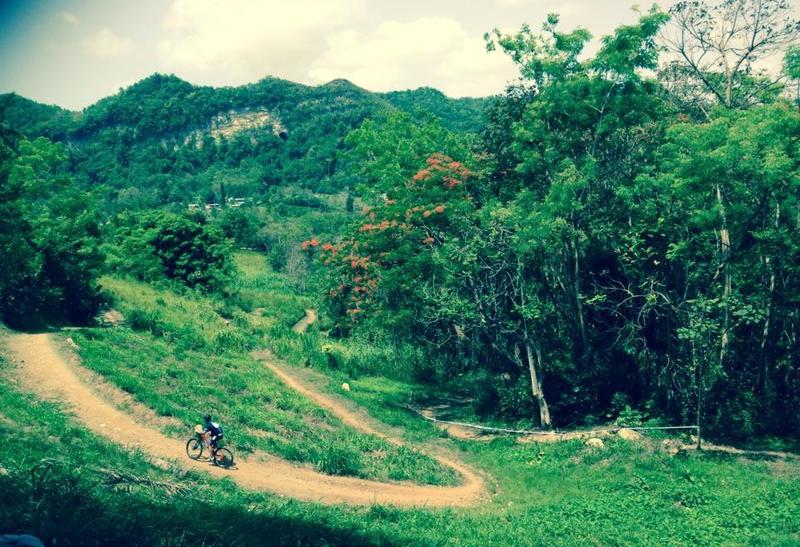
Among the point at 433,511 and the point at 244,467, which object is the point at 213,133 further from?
the point at 433,511

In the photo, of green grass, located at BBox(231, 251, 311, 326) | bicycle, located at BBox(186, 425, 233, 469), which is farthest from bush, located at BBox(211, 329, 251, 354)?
bicycle, located at BBox(186, 425, 233, 469)

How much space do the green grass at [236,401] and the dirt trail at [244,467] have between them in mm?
500

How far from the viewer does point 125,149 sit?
128000 millimetres

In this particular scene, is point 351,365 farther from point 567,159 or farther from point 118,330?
point 567,159

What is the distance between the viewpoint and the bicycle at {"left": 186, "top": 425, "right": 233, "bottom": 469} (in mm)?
14109

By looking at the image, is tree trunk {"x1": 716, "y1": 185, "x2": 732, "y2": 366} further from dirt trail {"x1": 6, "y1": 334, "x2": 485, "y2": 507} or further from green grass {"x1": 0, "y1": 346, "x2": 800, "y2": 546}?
dirt trail {"x1": 6, "y1": 334, "x2": 485, "y2": 507}

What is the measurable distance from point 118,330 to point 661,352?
2016 cm

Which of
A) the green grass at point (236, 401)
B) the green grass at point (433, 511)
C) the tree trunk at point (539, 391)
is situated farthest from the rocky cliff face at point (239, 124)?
the green grass at point (433, 511)

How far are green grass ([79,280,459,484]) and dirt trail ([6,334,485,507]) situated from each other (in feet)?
1.64

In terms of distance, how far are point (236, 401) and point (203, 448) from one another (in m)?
4.82

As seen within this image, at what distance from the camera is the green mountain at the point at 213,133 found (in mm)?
118812

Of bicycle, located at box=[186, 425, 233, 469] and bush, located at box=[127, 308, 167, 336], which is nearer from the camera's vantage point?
bicycle, located at box=[186, 425, 233, 469]

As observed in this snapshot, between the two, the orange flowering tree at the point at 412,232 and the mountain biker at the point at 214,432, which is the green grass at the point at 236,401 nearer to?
the mountain biker at the point at 214,432

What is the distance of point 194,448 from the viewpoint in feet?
46.9
